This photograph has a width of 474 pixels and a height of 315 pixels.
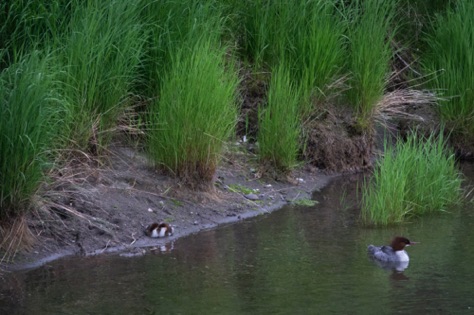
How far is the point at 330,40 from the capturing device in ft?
37.6

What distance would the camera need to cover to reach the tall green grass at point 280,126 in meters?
10.6

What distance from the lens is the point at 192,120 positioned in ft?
31.5

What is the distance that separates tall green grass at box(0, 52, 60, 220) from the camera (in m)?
7.90

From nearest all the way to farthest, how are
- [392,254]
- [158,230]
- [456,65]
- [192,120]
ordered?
1. [392,254]
2. [158,230]
3. [192,120]
4. [456,65]

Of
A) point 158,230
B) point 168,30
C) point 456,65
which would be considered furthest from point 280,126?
point 456,65

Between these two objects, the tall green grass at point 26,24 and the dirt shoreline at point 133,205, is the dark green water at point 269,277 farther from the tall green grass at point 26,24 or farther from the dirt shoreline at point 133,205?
the tall green grass at point 26,24

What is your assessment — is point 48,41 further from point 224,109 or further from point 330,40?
point 330,40

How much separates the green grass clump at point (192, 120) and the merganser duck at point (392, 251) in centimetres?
206

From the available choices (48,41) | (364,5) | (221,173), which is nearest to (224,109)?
(221,173)

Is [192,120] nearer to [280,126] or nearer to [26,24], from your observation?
[280,126]

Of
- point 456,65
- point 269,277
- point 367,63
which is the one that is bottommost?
point 269,277

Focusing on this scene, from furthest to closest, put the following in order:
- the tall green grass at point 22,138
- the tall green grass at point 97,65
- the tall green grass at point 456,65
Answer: the tall green grass at point 456,65 < the tall green grass at point 97,65 < the tall green grass at point 22,138

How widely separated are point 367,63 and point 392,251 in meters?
3.99

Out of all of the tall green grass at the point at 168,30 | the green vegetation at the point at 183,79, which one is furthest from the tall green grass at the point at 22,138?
the tall green grass at the point at 168,30
